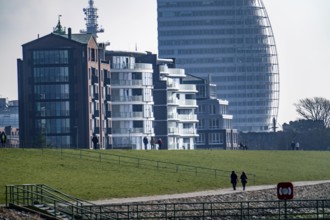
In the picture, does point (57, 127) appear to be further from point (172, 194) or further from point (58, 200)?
point (58, 200)

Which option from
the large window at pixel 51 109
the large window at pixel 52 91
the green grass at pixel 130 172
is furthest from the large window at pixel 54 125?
the green grass at pixel 130 172

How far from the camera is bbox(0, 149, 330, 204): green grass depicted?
103875 mm

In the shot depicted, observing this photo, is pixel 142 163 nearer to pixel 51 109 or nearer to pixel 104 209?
pixel 104 209

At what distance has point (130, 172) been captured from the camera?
11806cm

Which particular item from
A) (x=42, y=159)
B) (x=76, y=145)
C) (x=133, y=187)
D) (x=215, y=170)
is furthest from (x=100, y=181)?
(x=76, y=145)

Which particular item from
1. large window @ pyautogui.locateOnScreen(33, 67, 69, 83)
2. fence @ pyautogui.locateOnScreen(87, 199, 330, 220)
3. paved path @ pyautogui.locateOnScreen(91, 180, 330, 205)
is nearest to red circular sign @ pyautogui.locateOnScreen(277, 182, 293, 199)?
fence @ pyautogui.locateOnScreen(87, 199, 330, 220)

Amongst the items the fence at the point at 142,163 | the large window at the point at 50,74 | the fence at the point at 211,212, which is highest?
the large window at the point at 50,74

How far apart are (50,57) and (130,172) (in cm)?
6840

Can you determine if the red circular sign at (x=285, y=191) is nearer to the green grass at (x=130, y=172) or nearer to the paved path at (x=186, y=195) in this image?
the paved path at (x=186, y=195)

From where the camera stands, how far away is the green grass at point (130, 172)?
341 feet

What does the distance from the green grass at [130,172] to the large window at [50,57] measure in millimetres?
36641

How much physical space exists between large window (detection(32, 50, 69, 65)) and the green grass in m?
36.6

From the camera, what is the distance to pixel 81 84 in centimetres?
18612

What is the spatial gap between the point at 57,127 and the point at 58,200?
99042 mm
